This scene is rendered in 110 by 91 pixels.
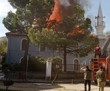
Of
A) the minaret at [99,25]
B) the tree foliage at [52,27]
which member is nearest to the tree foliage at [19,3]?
the tree foliage at [52,27]

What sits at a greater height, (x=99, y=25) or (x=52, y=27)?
(x=99, y=25)

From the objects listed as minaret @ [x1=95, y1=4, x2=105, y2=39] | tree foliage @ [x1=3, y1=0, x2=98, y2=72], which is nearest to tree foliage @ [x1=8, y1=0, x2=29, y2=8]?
tree foliage @ [x1=3, y1=0, x2=98, y2=72]

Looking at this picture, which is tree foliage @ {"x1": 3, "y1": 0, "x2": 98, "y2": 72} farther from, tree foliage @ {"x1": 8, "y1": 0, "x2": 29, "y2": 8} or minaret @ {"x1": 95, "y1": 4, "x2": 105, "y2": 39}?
minaret @ {"x1": 95, "y1": 4, "x2": 105, "y2": 39}

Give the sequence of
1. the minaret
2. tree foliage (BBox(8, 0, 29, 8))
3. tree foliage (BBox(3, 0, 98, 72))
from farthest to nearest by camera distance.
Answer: the minaret → tree foliage (BBox(8, 0, 29, 8)) → tree foliage (BBox(3, 0, 98, 72))

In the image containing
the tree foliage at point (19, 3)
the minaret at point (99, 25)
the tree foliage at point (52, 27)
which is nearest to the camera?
the tree foliage at point (52, 27)

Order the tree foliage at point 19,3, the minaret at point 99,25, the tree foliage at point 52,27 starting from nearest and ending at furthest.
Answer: the tree foliage at point 52,27 → the tree foliage at point 19,3 → the minaret at point 99,25

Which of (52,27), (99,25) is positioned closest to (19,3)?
(52,27)

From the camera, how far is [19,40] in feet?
90.9

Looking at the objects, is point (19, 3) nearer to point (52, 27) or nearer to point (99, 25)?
point (52, 27)

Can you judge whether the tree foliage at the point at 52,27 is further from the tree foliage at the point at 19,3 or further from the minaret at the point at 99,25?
the minaret at the point at 99,25

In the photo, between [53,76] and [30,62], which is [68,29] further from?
[30,62]

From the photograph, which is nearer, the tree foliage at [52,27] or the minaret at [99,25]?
the tree foliage at [52,27]

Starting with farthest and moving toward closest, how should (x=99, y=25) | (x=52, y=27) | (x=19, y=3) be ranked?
(x=99, y=25) < (x=19, y=3) < (x=52, y=27)

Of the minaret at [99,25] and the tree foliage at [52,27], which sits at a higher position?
the minaret at [99,25]
